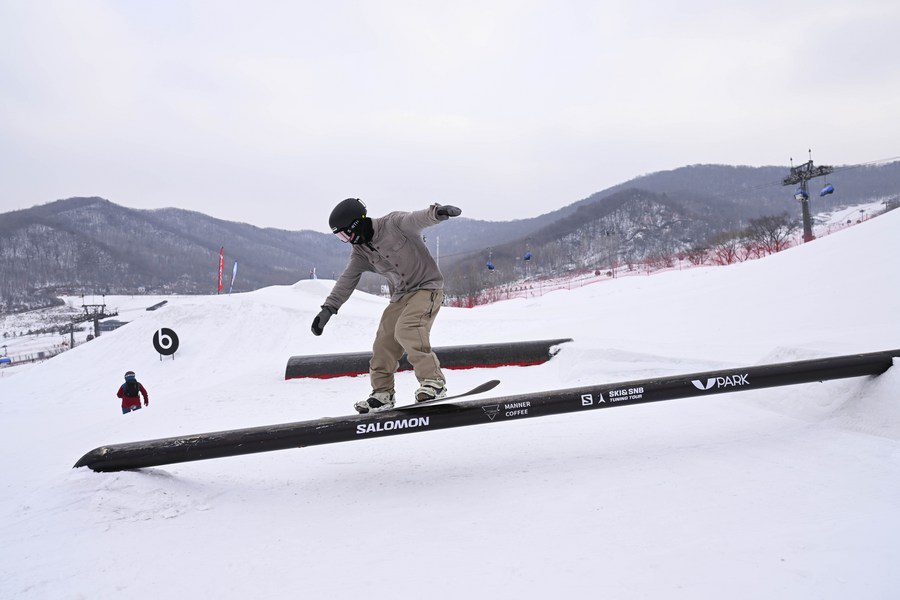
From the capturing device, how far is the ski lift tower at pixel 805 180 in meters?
33.8

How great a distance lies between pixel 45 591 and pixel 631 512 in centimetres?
303

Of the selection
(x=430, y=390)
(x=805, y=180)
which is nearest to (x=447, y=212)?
(x=430, y=390)

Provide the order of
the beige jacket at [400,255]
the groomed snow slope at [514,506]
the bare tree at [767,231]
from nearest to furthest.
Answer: the groomed snow slope at [514,506] → the beige jacket at [400,255] → the bare tree at [767,231]

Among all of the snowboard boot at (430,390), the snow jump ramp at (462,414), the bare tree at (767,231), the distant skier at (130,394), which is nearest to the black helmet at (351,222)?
the snowboard boot at (430,390)

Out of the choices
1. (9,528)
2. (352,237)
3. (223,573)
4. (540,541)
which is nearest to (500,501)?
(540,541)

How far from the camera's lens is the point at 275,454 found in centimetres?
415

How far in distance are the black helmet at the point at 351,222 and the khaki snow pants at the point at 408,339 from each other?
690 millimetres

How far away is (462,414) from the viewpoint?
3551mm

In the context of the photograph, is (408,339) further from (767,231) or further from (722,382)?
(767,231)

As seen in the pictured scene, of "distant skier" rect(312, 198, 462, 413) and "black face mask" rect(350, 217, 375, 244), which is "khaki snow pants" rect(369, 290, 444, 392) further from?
"black face mask" rect(350, 217, 375, 244)

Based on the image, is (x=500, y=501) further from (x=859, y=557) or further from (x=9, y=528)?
(x=9, y=528)

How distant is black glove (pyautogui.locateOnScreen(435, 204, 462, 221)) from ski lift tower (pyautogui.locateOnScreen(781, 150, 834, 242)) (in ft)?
127

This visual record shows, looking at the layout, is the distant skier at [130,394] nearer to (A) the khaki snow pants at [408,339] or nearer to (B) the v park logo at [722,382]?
(A) the khaki snow pants at [408,339]

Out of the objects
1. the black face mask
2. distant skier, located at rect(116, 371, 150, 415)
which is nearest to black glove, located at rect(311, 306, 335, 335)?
the black face mask
